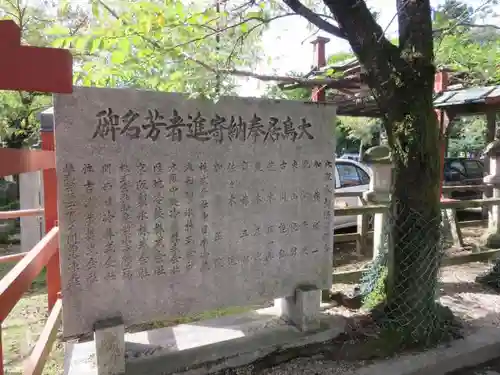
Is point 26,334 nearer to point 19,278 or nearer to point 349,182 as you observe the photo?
point 19,278

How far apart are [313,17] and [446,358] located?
9.10ft

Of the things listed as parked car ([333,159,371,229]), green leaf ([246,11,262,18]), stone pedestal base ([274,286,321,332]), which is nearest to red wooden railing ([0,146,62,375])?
green leaf ([246,11,262,18])

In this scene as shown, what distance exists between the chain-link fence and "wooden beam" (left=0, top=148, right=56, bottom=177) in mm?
2608

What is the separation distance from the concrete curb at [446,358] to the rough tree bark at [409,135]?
16cm

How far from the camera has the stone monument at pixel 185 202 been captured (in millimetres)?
2426

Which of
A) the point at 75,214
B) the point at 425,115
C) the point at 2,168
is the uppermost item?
the point at 425,115

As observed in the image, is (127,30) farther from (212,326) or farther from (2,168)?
(212,326)

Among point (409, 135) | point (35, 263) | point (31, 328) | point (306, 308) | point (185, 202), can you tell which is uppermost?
point (409, 135)

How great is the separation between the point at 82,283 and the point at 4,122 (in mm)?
7237

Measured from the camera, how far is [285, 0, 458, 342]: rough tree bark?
9.78 feet

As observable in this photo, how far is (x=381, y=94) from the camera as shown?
3105 millimetres

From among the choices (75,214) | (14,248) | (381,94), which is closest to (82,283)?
(75,214)

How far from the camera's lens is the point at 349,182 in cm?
835

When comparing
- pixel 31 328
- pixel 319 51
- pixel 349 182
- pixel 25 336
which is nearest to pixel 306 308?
pixel 25 336
